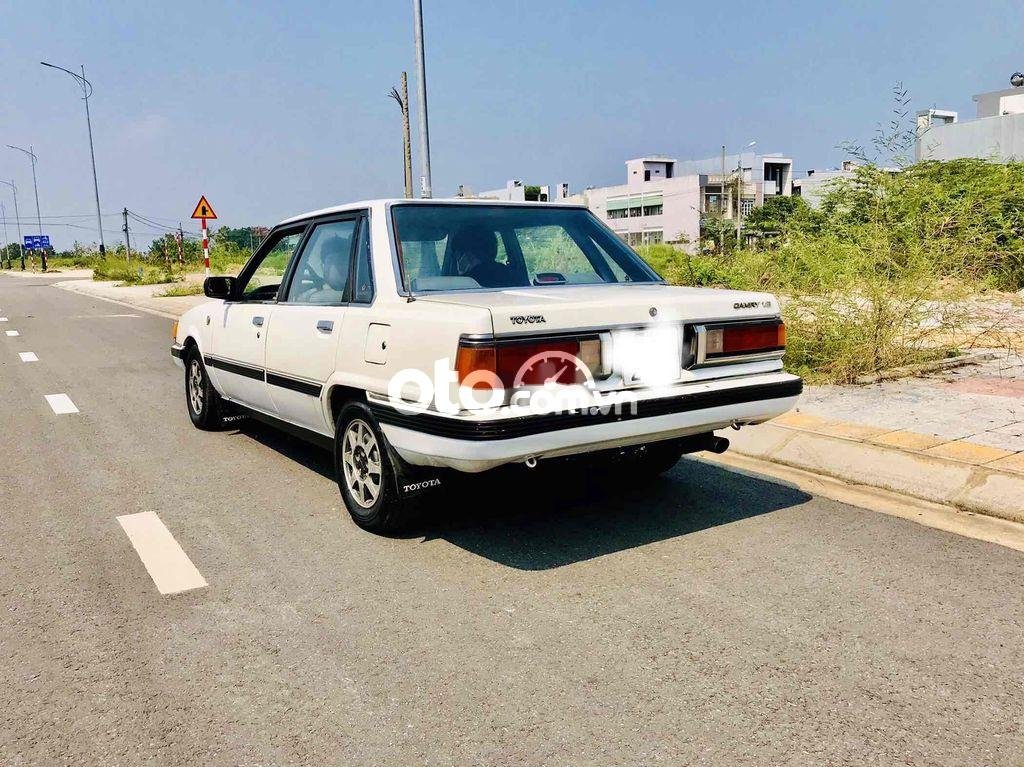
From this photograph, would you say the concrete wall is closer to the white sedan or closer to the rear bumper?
the white sedan

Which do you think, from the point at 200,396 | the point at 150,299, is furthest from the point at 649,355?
the point at 150,299

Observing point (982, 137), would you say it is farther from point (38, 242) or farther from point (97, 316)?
point (38, 242)

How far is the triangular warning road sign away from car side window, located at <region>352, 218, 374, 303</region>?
18064 mm

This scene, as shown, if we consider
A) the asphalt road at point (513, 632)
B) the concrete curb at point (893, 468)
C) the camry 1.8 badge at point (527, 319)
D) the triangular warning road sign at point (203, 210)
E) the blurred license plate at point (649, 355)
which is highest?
the triangular warning road sign at point (203, 210)

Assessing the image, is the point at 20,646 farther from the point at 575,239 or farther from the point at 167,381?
the point at 167,381

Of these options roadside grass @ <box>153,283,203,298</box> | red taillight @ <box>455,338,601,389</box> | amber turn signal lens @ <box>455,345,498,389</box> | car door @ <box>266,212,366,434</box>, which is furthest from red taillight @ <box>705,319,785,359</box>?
roadside grass @ <box>153,283,203,298</box>

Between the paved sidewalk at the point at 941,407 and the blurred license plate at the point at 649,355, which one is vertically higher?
the blurred license plate at the point at 649,355

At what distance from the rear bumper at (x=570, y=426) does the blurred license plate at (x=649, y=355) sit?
10cm

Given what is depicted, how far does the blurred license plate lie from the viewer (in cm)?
391

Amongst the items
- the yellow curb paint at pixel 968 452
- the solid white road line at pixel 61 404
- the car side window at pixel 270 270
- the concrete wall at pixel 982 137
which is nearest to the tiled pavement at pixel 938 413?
the yellow curb paint at pixel 968 452

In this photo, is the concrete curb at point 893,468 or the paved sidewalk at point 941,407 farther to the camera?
the paved sidewalk at point 941,407

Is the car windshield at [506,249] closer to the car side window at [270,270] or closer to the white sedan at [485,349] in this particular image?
the white sedan at [485,349]

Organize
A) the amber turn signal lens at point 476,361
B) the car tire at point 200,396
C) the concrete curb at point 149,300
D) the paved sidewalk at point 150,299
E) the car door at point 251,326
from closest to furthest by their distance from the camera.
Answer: the amber turn signal lens at point 476,361, the car door at point 251,326, the car tire at point 200,396, the concrete curb at point 149,300, the paved sidewalk at point 150,299

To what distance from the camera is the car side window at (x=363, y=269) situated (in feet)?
14.7
